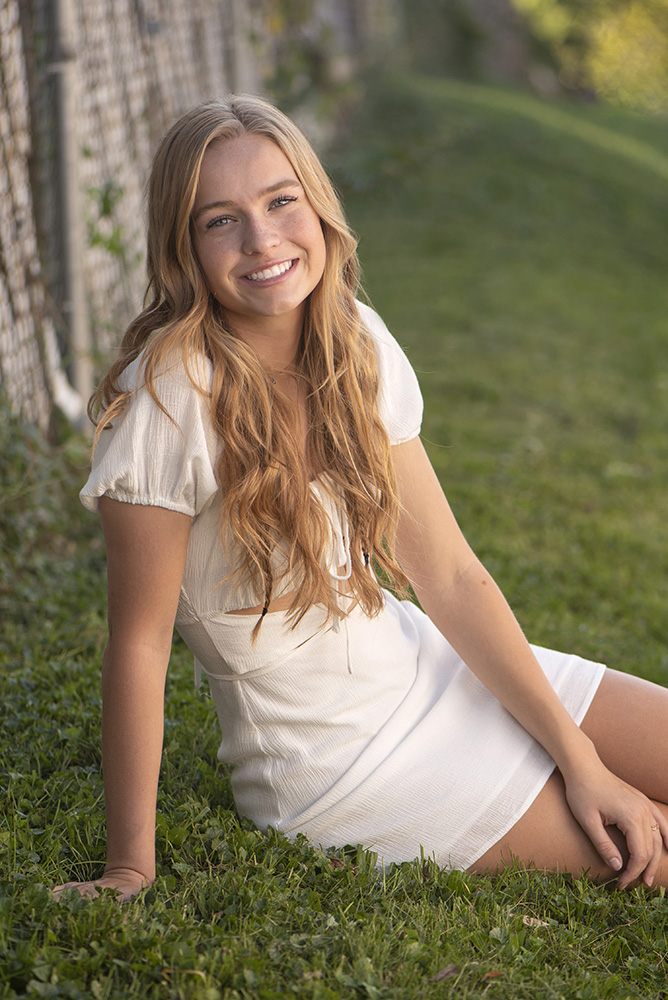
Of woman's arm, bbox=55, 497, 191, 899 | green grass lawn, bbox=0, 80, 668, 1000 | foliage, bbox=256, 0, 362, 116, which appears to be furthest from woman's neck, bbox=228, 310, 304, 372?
foliage, bbox=256, 0, 362, 116

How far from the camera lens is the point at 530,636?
360cm

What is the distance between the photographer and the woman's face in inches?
76.2

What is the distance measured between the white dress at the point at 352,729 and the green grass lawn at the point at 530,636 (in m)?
0.09

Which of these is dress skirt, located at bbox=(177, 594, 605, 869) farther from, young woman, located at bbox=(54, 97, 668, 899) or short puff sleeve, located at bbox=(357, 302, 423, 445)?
short puff sleeve, located at bbox=(357, 302, 423, 445)

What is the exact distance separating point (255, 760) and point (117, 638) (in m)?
0.45

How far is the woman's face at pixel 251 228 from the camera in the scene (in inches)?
76.2

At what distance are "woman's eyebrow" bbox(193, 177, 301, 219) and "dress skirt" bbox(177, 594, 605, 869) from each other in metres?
0.81

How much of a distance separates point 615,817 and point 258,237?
1409 millimetres

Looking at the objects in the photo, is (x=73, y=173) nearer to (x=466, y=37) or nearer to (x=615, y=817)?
(x=615, y=817)

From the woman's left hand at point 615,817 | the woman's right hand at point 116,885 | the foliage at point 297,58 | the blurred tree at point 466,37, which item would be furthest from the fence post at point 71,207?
the blurred tree at point 466,37

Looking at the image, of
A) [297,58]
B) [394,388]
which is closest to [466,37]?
[297,58]

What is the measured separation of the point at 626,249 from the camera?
11203 mm

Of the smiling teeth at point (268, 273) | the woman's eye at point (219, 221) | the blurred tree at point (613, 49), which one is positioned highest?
the woman's eye at point (219, 221)

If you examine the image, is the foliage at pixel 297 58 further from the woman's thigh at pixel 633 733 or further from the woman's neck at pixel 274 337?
the woman's thigh at pixel 633 733
